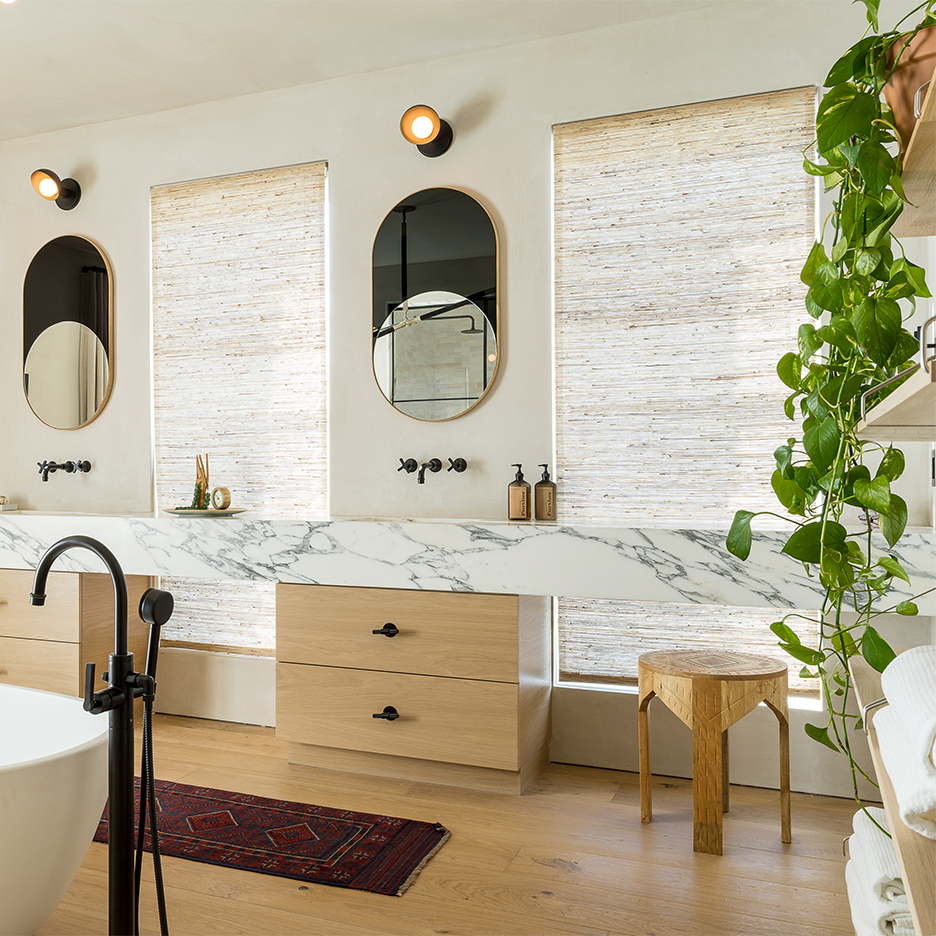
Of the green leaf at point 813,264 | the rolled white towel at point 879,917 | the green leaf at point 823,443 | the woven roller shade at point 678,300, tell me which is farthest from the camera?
the woven roller shade at point 678,300

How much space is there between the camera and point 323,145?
10.4ft

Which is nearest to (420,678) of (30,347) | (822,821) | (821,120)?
(822,821)

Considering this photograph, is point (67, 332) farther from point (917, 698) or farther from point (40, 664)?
point (917, 698)

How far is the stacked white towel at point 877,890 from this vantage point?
117cm

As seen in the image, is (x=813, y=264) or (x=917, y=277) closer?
(x=917, y=277)

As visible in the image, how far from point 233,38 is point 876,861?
3.07 m

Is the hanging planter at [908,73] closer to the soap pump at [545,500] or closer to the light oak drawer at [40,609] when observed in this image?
the soap pump at [545,500]

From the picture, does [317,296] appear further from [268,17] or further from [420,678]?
[420,678]

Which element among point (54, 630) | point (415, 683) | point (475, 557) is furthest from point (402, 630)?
point (54, 630)

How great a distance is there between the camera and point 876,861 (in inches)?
50.2

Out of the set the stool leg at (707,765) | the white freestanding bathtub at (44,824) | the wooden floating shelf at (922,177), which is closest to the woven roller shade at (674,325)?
the stool leg at (707,765)

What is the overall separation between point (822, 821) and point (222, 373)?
2689mm

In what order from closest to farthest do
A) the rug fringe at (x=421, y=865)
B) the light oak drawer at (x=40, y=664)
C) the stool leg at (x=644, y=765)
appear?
the rug fringe at (x=421, y=865) → the stool leg at (x=644, y=765) → the light oak drawer at (x=40, y=664)

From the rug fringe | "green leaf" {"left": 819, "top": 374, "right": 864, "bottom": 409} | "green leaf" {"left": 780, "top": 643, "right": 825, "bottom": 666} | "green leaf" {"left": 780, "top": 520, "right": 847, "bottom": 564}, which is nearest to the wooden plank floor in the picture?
the rug fringe
